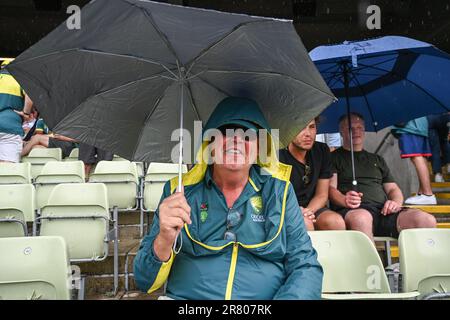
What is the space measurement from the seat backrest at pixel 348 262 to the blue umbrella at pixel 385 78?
93 centimetres

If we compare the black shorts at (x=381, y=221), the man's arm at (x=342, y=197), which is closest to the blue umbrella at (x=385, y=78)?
the man's arm at (x=342, y=197)

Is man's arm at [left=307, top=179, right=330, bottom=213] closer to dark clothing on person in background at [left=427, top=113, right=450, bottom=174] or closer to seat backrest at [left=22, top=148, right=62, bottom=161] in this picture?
dark clothing on person in background at [left=427, top=113, right=450, bottom=174]

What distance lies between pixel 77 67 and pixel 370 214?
2.07 meters

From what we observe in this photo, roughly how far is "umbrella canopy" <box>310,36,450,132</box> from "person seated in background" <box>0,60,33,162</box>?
10.4 ft

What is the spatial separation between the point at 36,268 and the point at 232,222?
43.4 inches

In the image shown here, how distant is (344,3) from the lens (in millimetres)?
10312

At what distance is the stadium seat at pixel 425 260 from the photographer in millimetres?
2086

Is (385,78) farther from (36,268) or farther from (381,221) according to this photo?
(36,268)

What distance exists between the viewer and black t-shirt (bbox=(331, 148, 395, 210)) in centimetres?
317

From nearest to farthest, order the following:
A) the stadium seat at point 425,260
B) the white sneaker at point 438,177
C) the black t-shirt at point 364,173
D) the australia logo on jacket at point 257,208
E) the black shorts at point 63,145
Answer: the australia logo on jacket at point 257,208 → the stadium seat at point 425,260 → the black t-shirt at point 364,173 → the white sneaker at point 438,177 → the black shorts at point 63,145

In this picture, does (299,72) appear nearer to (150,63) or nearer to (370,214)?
(150,63)

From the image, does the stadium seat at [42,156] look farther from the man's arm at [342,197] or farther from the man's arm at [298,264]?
the man's arm at [298,264]

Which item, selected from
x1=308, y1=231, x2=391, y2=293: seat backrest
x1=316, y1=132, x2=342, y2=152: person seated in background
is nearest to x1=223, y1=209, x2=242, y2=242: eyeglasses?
x1=308, y1=231, x2=391, y2=293: seat backrest

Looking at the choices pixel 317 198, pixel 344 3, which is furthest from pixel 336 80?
pixel 344 3
